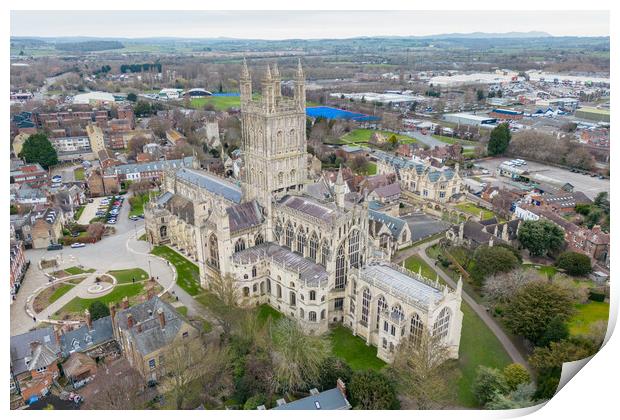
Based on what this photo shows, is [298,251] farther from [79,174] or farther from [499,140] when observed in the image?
[499,140]

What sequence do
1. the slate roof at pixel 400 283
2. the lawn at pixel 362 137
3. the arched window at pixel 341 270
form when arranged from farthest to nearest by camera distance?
the lawn at pixel 362 137 < the arched window at pixel 341 270 < the slate roof at pixel 400 283

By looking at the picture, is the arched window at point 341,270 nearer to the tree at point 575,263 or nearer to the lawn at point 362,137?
the tree at point 575,263

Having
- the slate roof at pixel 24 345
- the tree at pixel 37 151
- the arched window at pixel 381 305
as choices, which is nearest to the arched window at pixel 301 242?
the arched window at pixel 381 305

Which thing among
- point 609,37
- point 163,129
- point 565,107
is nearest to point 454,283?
point 609,37

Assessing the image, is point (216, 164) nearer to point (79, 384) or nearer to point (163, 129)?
point (163, 129)

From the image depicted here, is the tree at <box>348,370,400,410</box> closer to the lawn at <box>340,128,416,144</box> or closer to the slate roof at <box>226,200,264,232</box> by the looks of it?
the slate roof at <box>226,200,264,232</box>
